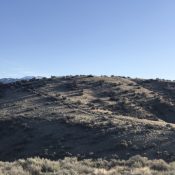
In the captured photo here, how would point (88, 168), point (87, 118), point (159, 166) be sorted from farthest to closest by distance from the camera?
point (87, 118) < point (159, 166) < point (88, 168)

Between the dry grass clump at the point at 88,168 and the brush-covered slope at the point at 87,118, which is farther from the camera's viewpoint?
the brush-covered slope at the point at 87,118

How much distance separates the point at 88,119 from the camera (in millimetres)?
55531

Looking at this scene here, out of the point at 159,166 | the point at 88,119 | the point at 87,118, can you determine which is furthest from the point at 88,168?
the point at 87,118

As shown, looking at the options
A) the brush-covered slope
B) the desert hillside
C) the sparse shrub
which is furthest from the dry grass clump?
the brush-covered slope

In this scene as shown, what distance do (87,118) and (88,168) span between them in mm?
31192

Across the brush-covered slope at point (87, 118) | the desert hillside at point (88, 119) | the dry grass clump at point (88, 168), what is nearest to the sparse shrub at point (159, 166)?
the dry grass clump at point (88, 168)

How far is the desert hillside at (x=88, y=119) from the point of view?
43406 mm

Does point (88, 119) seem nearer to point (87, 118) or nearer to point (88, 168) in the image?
point (87, 118)

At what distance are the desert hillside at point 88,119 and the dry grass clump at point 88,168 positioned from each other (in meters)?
0.81

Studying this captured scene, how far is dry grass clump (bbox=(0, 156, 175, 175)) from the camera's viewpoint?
2397cm

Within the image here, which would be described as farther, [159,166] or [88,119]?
[88,119]

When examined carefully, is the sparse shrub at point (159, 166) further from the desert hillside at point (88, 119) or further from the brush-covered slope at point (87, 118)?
the brush-covered slope at point (87, 118)

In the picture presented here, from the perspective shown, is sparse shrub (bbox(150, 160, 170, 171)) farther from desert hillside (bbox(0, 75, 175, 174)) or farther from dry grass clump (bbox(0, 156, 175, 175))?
desert hillside (bbox(0, 75, 175, 174))

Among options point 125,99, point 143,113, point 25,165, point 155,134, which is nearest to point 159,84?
point 125,99
